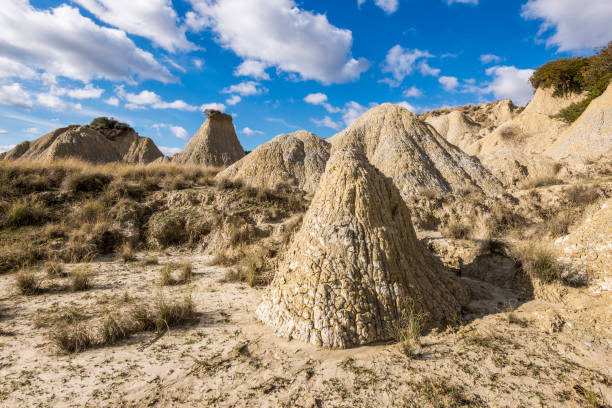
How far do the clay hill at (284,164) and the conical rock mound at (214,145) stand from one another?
24.4 feet

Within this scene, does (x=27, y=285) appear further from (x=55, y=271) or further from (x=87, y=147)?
(x=87, y=147)

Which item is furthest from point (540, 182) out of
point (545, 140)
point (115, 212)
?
point (115, 212)

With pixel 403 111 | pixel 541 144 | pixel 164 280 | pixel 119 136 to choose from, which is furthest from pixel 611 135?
pixel 119 136

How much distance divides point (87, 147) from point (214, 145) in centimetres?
865

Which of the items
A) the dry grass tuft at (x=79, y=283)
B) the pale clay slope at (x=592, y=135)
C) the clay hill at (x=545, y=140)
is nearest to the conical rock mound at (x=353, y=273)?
the dry grass tuft at (x=79, y=283)

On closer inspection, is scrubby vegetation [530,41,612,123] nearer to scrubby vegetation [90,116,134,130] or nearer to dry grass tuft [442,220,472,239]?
dry grass tuft [442,220,472,239]

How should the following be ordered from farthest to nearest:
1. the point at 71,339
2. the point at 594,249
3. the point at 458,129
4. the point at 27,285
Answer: the point at 458,129, the point at 27,285, the point at 594,249, the point at 71,339

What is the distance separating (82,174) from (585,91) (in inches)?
1324

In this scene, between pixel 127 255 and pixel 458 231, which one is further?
pixel 458 231

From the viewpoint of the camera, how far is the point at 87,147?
1906 cm

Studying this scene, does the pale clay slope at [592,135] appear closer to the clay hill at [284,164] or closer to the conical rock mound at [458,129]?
the clay hill at [284,164]

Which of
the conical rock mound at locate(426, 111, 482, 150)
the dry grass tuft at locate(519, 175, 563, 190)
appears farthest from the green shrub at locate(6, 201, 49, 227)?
the conical rock mound at locate(426, 111, 482, 150)

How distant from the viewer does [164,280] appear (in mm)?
5852

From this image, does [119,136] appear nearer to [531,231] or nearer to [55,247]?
[55,247]
